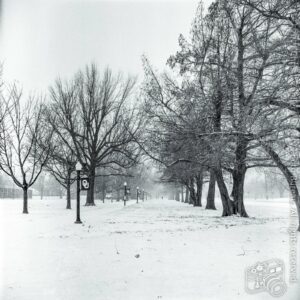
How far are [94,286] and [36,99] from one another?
18.1 m

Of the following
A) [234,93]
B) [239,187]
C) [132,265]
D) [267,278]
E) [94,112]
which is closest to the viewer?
[267,278]

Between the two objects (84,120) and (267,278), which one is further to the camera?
(84,120)

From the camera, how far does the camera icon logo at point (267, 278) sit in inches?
192

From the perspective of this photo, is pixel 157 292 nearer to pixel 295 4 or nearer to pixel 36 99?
pixel 295 4

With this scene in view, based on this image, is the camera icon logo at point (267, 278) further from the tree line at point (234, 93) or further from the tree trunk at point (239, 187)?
the tree trunk at point (239, 187)

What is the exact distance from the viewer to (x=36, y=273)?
5.57 metres

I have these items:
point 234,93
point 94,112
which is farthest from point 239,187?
point 94,112

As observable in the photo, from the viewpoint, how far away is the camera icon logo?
489 cm

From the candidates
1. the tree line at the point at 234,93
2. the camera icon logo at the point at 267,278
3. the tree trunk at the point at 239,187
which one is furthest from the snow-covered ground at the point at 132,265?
the tree trunk at the point at 239,187

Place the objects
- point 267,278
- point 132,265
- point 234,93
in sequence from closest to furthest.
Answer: point 267,278 < point 132,265 < point 234,93

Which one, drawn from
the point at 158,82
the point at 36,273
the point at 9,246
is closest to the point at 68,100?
the point at 158,82

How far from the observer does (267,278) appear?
5410 mm

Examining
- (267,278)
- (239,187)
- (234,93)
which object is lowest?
(267,278)

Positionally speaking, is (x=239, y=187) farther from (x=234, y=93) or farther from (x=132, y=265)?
(x=132, y=265)
